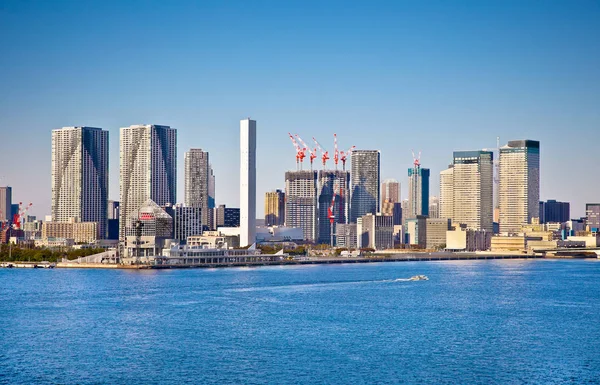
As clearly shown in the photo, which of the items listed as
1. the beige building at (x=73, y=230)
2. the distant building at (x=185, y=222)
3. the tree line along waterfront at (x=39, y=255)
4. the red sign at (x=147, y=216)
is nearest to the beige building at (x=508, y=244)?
→ the distant building at (x=185, y=222)

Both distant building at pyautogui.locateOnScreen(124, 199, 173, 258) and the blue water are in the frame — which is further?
distant building at pyautogui.locateOnScreen(124, 199, 173, 258)

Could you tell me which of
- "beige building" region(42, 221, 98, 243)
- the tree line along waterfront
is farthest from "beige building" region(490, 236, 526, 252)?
the tree line along waterfront

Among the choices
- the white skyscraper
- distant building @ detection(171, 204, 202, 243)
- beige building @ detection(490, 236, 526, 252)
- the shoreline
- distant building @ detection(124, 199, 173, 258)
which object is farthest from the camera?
beige building @ detection(490, 236, 526, 252)

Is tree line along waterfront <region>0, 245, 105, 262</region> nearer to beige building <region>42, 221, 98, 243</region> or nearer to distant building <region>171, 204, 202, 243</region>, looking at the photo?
distant building <region>171, 204, 202, 243</region>

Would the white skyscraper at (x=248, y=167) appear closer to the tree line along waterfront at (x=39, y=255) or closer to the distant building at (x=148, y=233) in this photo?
the distant building at (x=148, y=233)

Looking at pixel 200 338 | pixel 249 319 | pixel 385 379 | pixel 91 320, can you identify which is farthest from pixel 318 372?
pixel 91 320

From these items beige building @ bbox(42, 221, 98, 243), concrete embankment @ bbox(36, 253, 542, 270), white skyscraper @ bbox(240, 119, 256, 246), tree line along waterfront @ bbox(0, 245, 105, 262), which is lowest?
concrete embankment @ bbox(36, 253, 542, 270)

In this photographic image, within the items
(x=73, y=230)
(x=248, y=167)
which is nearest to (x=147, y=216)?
(x=248, y=167)
